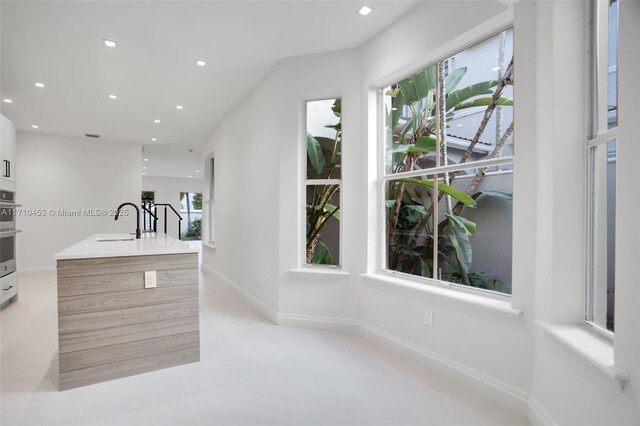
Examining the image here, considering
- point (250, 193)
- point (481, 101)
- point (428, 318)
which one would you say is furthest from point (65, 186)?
point (481, 101)

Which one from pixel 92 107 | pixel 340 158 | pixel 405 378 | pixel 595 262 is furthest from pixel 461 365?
pixel 92 107

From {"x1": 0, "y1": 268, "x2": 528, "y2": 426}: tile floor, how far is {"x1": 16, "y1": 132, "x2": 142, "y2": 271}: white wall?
4425mm

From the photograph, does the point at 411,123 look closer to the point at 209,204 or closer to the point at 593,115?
the point at 593,115

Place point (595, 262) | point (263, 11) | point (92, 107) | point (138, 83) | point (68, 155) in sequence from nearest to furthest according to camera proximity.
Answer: point (595, 262) → point (263, 11) → point (138, 83) → point (92, 107) → point (68, 155)

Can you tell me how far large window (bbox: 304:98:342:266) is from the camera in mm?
3623

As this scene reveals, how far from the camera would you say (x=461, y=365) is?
2396 millimetres

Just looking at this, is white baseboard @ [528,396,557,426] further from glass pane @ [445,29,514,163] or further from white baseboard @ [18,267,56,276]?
white baseboard @ [18,267,56,276]

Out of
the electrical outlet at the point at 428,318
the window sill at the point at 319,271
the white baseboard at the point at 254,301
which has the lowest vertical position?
the white baseboard at the point at 254,301

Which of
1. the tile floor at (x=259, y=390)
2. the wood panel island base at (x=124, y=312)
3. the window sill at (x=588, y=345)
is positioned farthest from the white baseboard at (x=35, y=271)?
the window sill at (x=588, y=345)

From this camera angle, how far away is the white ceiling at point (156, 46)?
109 inches

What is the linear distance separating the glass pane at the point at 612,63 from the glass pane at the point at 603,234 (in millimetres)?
152

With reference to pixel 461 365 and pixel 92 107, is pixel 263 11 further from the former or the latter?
pixel 92 107

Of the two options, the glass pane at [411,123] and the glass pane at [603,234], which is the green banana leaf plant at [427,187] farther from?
the glass pane at [603,234]

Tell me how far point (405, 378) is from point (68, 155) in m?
7.80
